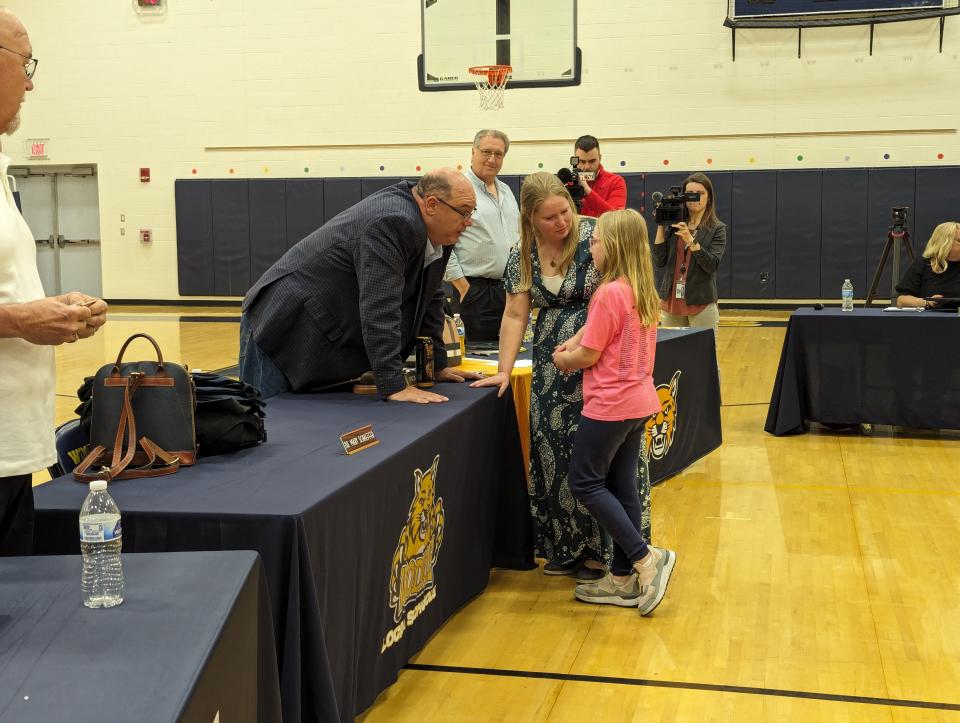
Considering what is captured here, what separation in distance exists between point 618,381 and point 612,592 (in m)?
0.76

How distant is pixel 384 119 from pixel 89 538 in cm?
1334

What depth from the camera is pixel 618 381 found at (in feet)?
11.1

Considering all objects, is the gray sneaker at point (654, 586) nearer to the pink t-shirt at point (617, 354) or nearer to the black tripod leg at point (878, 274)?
the pink t-shirt at point (617, 354)

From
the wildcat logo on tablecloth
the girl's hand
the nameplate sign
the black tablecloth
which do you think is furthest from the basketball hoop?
the nameplate sign

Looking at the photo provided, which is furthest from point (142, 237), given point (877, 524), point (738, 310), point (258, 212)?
point (877, 524)

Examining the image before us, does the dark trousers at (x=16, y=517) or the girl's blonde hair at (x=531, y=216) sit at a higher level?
the girl's blonde hair at (x=531, y=216)

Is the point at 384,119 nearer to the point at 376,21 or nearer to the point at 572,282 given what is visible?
the point at 376,21

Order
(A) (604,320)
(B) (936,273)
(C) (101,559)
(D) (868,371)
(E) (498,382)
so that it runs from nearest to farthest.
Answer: (C) (101,559)
(A) (604,320)
(E) (498,382)
(D) (868,371)
(B) (936,273)

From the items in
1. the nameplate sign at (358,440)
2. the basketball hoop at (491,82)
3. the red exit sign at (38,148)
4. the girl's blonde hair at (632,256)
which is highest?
the basketball hoop at (491,82)

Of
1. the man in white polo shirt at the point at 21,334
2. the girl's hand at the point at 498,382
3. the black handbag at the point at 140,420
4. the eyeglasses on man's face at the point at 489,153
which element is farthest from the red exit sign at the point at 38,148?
the man in white polo shirt at the point at 21,334

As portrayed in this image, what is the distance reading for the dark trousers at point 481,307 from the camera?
5.29 meters

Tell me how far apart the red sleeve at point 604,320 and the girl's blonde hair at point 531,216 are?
34cm

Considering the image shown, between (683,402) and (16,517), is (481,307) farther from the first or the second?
(16,517)

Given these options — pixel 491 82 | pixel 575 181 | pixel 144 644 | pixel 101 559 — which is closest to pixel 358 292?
pixel 101 559
